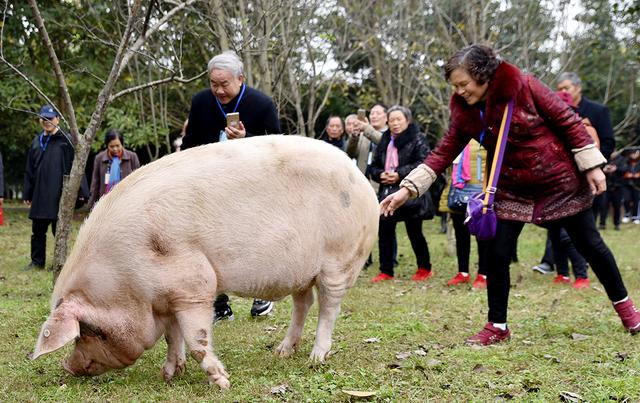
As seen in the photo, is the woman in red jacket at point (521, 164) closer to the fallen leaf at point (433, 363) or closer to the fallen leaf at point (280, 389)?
the fallen leaf at point (433, 363)

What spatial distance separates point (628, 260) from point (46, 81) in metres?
13.7

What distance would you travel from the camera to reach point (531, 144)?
5410mm

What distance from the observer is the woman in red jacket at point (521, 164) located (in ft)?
17.4

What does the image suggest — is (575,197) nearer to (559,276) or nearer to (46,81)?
(559,276)

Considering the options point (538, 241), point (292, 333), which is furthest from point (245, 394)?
point (538, 241)

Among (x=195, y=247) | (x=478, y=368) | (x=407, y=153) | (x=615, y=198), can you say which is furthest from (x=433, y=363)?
(x=615, y=198)

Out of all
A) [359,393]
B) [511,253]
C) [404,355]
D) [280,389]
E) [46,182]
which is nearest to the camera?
[359,393]

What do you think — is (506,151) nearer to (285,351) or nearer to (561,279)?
(285,351)

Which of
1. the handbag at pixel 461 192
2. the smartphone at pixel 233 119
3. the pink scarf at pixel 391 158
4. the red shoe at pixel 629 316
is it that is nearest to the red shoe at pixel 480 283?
the handbag at pixel 461 192

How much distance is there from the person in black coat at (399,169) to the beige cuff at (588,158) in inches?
146

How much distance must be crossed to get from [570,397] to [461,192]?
16.6ft

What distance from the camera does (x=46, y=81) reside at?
1858 cm

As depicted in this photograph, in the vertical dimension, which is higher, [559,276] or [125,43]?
[125,43]

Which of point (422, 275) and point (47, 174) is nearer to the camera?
point (422, 275)
